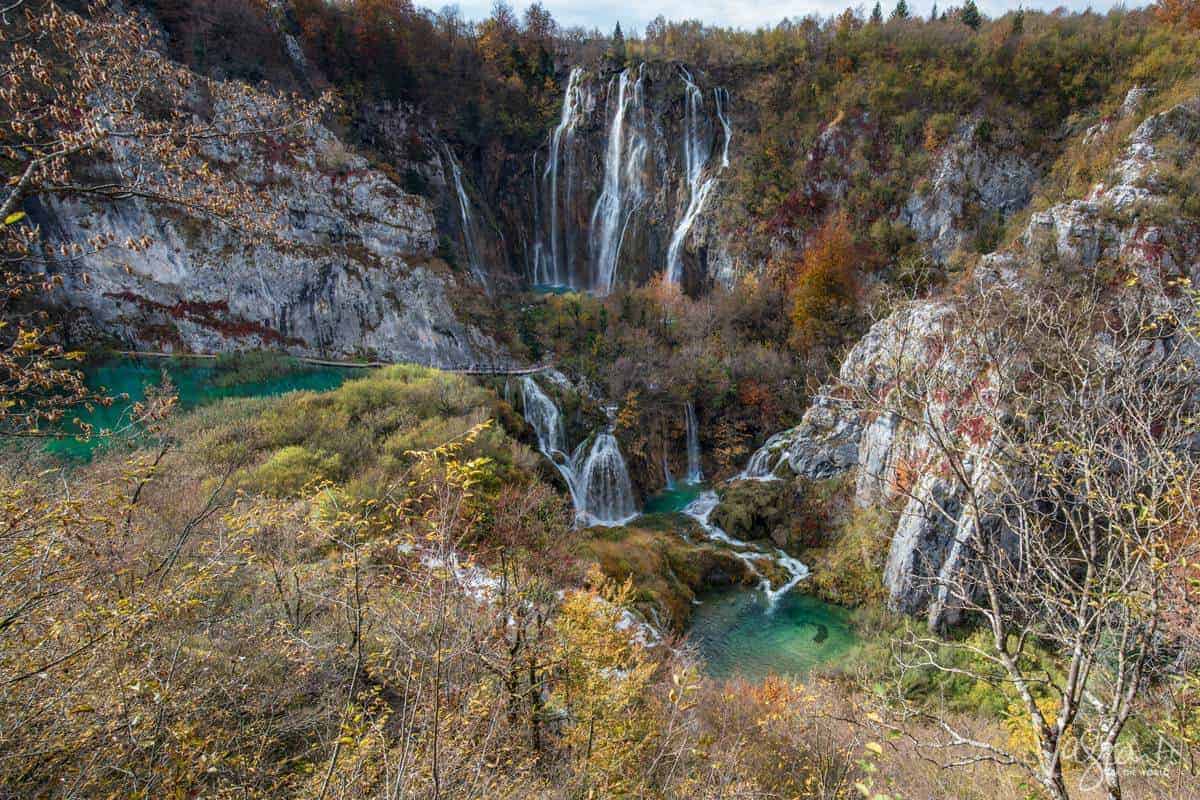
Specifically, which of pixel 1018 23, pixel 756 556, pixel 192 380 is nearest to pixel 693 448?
pixel 756 556

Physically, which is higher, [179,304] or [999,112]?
[999,112]

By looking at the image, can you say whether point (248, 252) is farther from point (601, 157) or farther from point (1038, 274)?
point (1038, 274)

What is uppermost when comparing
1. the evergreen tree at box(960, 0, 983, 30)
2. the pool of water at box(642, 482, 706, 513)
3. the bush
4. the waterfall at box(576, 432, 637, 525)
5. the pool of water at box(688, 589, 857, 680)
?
the evergreen tree at box(960, 0, 983, 30)

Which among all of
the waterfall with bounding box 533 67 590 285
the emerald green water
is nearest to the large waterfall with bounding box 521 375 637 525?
the emerald green water

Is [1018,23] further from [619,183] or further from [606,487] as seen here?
[606,487]

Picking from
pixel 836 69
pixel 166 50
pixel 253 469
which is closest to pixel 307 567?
pixel 253 469

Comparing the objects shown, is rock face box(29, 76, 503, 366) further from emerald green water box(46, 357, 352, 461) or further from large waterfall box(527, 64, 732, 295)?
large waterfall box(527, 64, 732, 295)
